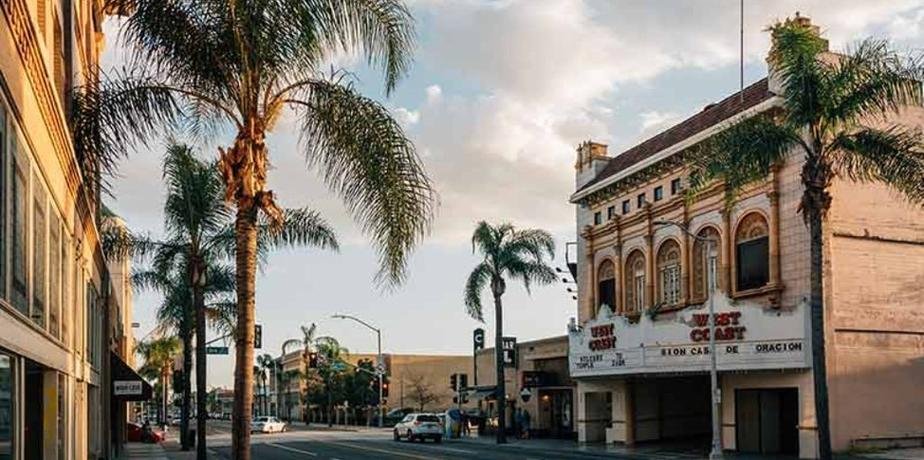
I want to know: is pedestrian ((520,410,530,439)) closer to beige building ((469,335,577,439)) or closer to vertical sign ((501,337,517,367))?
beige building ((469,335,577,439))

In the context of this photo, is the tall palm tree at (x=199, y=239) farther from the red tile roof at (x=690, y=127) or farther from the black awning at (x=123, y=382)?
the red tile roof at (x=690, y=127)

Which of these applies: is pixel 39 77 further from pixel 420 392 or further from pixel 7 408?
pixel 420 392

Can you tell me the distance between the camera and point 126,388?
3272 centimetres

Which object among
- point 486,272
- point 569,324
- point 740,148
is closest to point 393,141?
point 740,148

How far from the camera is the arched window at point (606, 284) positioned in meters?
50.2

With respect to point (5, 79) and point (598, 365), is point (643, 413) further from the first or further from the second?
point (5, 79)

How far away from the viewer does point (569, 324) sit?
160 feet

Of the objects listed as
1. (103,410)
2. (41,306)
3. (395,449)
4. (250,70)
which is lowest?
(395,449)

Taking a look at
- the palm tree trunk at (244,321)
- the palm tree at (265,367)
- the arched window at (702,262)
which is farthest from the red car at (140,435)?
the palm tree at (265,367)

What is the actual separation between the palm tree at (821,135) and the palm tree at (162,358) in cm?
7179

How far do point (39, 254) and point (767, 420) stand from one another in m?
31.4

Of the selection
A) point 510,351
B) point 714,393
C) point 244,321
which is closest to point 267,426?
point 510,351

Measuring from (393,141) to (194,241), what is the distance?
21.3 metres

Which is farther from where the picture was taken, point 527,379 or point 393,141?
point 527,379
